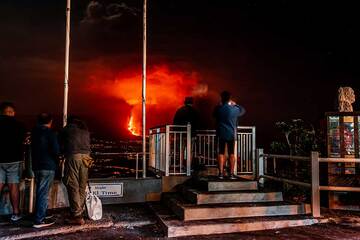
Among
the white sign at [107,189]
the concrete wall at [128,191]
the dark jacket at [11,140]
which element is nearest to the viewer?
the dark jacket at [11,140]

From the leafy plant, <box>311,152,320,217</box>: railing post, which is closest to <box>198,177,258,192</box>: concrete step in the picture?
<box>311,152,320,217</box>: railing post

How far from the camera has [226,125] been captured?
24.5 ft

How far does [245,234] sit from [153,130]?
517cm

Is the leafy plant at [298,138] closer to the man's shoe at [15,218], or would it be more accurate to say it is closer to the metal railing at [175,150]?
the metal railing at [175,150]

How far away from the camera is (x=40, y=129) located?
19.9 feet

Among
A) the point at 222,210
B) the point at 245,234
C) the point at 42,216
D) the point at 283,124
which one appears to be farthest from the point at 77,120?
the point at 283,124

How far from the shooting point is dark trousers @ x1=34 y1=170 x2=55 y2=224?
231 inches

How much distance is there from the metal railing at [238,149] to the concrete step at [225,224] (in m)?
2.52

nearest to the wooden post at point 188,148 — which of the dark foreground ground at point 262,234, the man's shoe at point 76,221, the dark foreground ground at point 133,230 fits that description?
the dark foreground ground at point 133,230

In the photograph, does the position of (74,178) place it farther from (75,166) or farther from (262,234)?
(262,234)

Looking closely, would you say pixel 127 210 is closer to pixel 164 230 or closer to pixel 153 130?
pixel 164 230

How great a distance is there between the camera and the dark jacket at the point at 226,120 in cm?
746

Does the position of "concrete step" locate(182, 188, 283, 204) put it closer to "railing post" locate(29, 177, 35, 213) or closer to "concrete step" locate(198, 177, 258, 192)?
"concrete step" locate(198, 177, 258, 192)

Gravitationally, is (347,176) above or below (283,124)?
below
